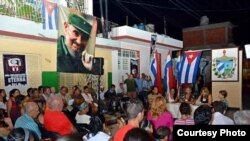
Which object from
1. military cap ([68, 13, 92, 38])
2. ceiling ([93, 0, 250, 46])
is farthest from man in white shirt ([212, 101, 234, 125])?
ceiling ([93, 0, 250, 46])

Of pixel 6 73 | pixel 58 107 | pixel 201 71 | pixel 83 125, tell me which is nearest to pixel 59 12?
pixel 6 73

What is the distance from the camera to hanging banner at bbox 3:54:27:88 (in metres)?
8.82

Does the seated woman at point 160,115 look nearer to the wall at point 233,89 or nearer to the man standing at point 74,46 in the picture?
the man standing at point 74,46

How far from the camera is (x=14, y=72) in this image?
907 cm

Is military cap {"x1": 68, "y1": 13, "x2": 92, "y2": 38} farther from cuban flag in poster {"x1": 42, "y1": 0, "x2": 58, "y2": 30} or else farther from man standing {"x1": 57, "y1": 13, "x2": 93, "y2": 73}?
cuban flag in poster {"x1": 42, "y1": 0, "x2": 58, "y2": 30}

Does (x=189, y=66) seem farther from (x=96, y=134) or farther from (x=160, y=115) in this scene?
(x=96, y=134)

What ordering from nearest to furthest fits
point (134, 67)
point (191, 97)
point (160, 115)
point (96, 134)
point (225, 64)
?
point (96, 134), point (160, 115), point (191, 97), point (225, 64), point (134, 67)

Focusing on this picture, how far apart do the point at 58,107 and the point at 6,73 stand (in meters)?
5.35

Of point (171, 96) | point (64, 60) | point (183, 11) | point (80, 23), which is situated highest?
point (183, 11)

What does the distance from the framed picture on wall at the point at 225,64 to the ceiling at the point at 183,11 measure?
26.4ft

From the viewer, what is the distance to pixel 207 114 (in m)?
3.31

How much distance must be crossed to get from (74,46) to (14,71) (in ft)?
7.60

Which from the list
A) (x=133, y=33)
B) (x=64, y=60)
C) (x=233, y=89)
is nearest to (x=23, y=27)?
(x=64, y=60)

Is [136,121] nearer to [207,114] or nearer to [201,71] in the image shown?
[207,114]
